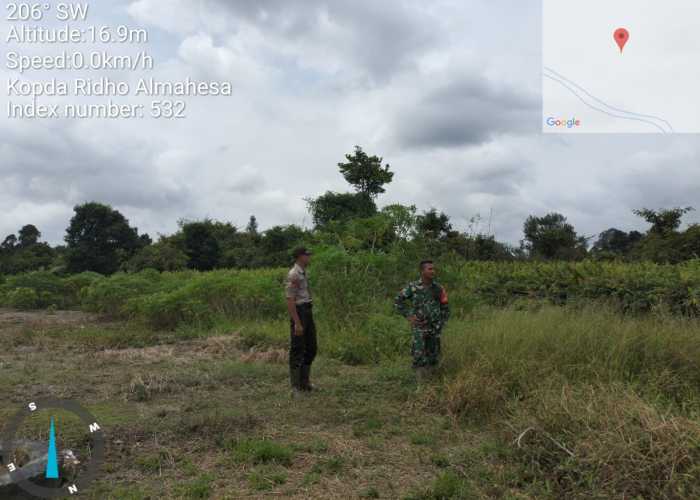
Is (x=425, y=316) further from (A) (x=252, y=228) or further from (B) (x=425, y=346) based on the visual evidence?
(A) (x=252, y=228)

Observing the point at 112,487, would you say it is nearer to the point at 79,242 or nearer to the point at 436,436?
the point at 436,436

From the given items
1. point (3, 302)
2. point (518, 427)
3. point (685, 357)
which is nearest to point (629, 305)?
point (685, 357)

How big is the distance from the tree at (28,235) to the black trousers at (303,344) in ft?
143

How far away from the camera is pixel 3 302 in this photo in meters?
20.3

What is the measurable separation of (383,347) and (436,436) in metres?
3.40

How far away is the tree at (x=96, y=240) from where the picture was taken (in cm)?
3469

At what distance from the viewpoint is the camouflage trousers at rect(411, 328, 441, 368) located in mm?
6355

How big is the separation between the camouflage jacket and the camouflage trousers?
7 cm

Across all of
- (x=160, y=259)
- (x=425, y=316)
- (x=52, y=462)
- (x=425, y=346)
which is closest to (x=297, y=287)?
(x=425, y=316)

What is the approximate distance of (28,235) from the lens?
145 feet

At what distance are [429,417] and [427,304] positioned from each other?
1.32 metres

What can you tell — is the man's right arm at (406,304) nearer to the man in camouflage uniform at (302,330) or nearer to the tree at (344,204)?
the man in camouflage uniform at (302,330)

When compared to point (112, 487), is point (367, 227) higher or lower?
higher

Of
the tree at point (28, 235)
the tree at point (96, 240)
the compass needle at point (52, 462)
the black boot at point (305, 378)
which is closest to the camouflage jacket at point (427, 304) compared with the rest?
the black boot at point (305, 378)
